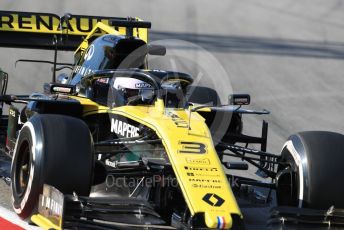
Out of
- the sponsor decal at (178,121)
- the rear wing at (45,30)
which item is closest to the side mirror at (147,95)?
the sponsor decal at (178,121)

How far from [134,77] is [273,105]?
5.51 metres

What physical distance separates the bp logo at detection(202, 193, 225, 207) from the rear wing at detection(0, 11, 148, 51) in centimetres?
439

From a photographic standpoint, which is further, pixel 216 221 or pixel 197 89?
pixel 197 89

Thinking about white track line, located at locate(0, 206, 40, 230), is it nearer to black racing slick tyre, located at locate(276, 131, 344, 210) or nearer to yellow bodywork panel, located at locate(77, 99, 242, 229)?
yellow bodywork panel, located at locate(77, 99, 242, 229)

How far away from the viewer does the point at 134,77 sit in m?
7.27

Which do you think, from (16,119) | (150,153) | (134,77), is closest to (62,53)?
(16,119)

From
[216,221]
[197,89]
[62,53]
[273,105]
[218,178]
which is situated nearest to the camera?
[216,221]

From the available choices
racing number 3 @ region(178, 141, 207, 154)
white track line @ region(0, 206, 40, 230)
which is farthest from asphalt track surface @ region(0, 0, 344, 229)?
white track line @ region(0, 206, 40, 230)

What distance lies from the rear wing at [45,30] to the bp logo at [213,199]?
4395 millimetres

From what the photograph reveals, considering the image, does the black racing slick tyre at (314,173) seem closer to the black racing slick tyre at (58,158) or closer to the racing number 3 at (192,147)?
the racing number 3 at (192,147)

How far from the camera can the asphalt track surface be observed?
12344 mm

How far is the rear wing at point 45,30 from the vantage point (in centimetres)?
971

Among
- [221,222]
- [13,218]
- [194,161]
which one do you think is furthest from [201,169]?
[13,218]

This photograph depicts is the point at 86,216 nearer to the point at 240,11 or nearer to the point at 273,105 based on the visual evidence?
the point at 273,105
